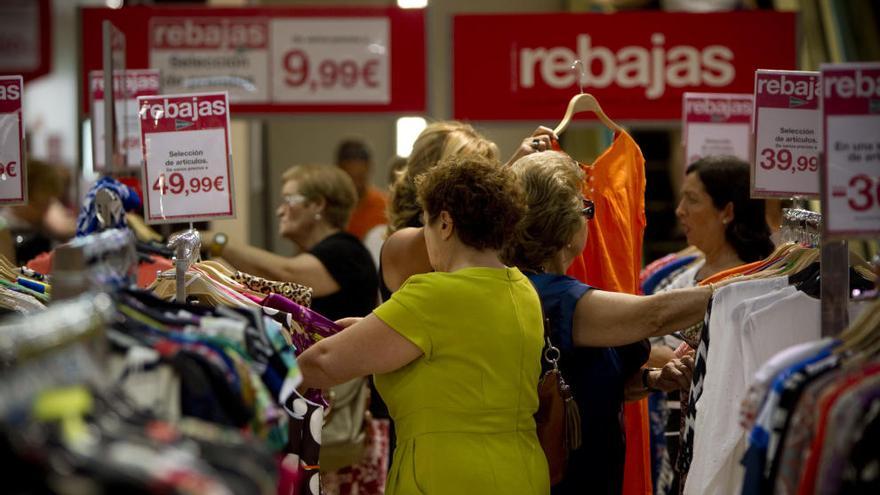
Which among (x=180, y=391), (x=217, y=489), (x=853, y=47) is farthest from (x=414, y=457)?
(x=853, y=47)

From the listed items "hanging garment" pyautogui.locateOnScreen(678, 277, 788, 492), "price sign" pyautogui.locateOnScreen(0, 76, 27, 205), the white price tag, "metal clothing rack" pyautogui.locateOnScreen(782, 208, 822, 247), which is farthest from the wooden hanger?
the white price tag

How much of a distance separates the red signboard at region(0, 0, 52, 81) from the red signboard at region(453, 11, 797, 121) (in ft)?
15.3

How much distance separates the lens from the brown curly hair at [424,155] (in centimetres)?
366

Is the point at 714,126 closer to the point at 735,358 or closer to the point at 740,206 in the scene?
the point at 740,206

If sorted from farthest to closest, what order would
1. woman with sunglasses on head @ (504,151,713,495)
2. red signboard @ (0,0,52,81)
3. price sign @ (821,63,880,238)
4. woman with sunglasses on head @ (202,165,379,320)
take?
red signboard @ (0,0,52,81)
woman with sunglasses on head @ (202,165,379,320)
woman with sunglasses on head @ (504,151,713,495)
price sign @ (821,63,880,238)

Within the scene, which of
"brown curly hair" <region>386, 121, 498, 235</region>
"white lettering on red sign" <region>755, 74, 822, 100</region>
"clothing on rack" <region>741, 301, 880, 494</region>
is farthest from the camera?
"brown curly hair" <region>386, 121, 498, 235</region>

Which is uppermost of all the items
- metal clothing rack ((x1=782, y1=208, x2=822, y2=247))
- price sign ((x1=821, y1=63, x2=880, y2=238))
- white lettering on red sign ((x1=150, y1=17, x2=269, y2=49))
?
white lettering on red sign ((x1=150, y1=17, x2=269, y2=49))

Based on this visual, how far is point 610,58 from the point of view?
5879 mm

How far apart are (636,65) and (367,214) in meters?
2.15

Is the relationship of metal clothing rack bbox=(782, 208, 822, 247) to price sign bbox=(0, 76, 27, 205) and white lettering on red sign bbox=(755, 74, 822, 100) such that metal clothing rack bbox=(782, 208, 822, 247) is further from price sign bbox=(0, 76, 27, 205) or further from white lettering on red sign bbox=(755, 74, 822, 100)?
price sign bbox=(0, 76, 27, 205)

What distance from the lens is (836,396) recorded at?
6.82ft

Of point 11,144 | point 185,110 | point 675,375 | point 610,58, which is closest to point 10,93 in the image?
point 11,144

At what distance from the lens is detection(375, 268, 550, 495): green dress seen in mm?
2754

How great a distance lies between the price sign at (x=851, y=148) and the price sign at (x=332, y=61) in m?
3.74
